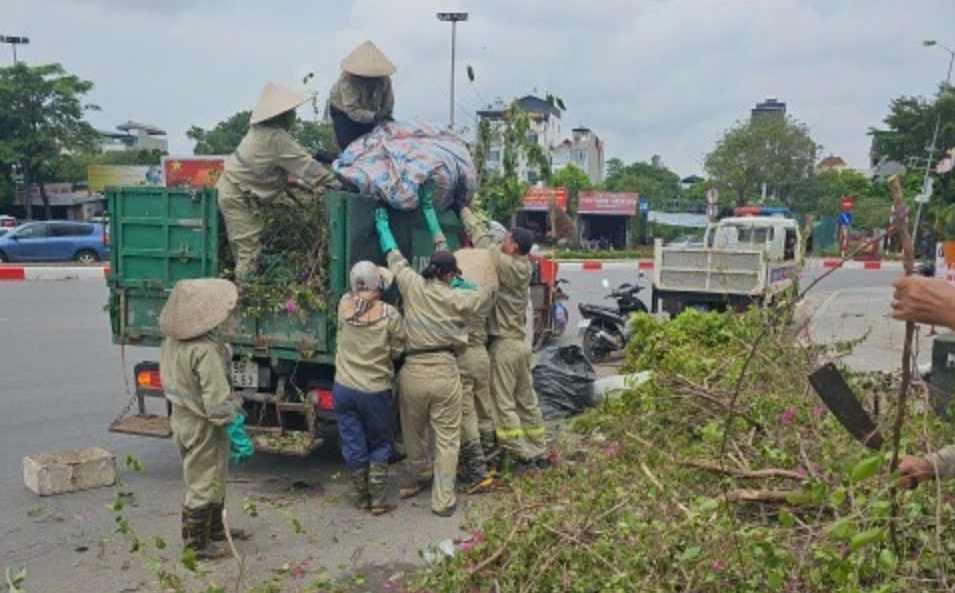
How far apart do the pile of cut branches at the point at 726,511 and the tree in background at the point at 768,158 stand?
43825mm

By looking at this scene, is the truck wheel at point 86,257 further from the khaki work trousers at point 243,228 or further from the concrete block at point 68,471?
the khaki work trousers at point 243,228

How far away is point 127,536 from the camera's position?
4887 millimetres

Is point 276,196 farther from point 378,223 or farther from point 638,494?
point 638,494

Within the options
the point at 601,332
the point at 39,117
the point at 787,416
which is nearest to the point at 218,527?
the point at 787,416

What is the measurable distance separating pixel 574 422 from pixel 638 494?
2963mm

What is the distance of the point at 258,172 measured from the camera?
5.89 m

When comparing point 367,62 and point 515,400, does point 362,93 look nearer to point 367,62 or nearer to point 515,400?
point 367,62

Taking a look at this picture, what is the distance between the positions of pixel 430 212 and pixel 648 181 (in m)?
52.9

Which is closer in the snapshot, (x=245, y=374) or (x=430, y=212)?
(x=245, y=374)

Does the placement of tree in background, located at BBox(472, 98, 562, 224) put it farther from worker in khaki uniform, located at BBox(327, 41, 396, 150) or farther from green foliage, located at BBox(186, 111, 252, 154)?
green foliage, located at BBox(186, 111, 252, 154)

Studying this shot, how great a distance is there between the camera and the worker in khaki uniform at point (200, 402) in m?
4.63

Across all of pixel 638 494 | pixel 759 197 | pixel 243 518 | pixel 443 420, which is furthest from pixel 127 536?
pixel 759 197

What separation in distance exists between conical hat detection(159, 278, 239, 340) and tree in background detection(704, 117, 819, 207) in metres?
45.3

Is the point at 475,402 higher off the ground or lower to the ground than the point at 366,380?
lower
